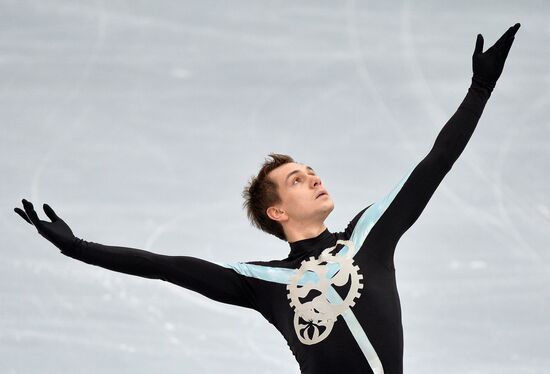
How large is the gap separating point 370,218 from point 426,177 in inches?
18.0

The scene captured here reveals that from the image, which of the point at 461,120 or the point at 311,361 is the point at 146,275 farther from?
the point at 461,120

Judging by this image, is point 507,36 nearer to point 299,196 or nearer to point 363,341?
point 299,196

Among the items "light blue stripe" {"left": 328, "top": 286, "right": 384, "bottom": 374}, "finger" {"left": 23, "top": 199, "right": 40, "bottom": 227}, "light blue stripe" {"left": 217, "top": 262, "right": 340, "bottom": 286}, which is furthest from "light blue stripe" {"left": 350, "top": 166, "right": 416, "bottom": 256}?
"finger" {"left": 23, "top": 199, "right": 40, "bottom": 227}

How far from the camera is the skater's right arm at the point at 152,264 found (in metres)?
4.91

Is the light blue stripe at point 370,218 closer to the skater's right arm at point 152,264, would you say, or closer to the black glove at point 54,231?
the skater's right arm at point 152,264

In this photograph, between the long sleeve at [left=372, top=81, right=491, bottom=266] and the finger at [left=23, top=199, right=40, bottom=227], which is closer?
the long sleeve at [left=372, top=81, right=491, bottom=266]

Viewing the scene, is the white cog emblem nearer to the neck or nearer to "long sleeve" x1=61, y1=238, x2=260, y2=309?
the neck

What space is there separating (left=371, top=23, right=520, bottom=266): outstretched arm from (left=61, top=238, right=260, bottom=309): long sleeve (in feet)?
3.31

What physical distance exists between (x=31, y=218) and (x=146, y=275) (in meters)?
0.86

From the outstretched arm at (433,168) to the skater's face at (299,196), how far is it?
0.44m

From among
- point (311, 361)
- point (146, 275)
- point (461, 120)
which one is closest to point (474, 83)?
point (461, 120)

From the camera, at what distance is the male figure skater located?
4.66 metres

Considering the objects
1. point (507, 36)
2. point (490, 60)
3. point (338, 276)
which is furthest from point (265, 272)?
point (507, 36)

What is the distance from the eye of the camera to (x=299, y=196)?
534 cm
